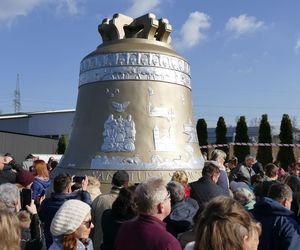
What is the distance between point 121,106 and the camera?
9.10m

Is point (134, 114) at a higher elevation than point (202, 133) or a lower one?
lower

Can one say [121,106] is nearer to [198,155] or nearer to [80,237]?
[198,155]

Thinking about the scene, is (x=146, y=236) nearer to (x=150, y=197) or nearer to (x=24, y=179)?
(x=150, y=197)

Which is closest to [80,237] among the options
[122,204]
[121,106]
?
[122,204]

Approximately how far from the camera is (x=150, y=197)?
2996mm

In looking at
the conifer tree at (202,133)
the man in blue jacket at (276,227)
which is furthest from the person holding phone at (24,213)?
the conifer tree at (202,133)

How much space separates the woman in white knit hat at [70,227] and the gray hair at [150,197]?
36 cm

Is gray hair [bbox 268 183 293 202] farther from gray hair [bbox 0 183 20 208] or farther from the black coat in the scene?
gray hair [bbox 0 183 20 208]

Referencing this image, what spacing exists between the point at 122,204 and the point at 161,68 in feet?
18.6

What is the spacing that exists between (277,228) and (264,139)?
2182 cm

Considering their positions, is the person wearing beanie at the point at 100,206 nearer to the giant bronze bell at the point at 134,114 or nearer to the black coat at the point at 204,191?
the black coat at the point at 204,191

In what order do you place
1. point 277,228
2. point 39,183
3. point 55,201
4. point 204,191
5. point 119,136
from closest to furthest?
point 277,228 < point 55,201 < point 204,191 < point 39,183 < point 119,136

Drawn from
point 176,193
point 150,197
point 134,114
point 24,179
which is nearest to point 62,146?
point 134,114

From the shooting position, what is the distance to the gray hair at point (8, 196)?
11.9 ft
